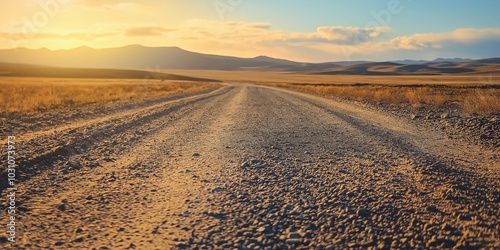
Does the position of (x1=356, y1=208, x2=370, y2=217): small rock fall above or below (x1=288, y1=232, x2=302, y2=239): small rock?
above

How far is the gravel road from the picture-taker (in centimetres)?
379

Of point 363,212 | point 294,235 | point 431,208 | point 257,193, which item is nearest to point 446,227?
point 431,208

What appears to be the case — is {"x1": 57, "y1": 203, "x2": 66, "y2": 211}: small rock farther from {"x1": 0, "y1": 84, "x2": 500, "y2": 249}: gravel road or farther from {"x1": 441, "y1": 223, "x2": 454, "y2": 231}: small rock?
{"x1": 441, "y1": 223, "x2": 454, "y2": 231}: small rock

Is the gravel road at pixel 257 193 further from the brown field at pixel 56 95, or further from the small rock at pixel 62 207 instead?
the brown field at pixel 56 95

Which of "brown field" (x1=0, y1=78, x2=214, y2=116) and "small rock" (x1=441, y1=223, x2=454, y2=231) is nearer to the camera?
"small rock" (x1=441, y1=223, x2=454, y2=231)

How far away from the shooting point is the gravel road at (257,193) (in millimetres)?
3793

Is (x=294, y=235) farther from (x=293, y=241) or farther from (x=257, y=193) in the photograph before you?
(x=257, y=193)

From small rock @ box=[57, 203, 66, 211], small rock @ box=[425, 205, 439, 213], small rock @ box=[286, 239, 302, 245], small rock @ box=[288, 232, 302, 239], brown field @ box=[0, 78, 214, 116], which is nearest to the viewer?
small rock @ box=[286, 239, 302, 245]

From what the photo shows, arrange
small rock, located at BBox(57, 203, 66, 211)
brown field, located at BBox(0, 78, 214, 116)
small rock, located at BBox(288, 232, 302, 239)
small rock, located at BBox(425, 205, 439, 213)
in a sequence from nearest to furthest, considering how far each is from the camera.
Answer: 1. small rock, located at BBox(288, 232, 302, 239)
2. small rock, located at BBox(425, 205, 439, 213)
3. small rock, located at BBox(57, 203, 66, 211)
4. brown field, located at BBox(0, 78, 214, 116)

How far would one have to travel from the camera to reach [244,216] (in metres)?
4.41

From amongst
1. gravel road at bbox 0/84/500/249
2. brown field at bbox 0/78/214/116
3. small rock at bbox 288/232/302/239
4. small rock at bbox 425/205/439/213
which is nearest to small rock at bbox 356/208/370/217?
gravel road at bbox 0/84/500/249

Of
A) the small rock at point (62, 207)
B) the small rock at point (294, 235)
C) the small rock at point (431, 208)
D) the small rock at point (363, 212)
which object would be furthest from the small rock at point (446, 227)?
the small rock at point (62, 207)

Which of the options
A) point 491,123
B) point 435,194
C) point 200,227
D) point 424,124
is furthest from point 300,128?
point 200,227

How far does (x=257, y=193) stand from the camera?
5.25m
